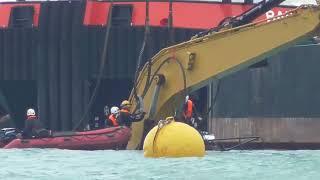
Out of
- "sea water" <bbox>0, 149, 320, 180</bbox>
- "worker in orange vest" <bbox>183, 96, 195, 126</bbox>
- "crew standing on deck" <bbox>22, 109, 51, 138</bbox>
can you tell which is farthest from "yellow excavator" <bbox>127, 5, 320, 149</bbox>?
"crew standing on deck" <bbox>22, 109, 51, 138</bbox>

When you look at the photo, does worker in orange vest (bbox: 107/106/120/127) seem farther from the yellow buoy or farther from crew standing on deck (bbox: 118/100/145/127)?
the yellow buoy

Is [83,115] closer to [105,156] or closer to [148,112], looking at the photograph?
[148,112]

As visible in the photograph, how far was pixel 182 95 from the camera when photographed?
16984mm

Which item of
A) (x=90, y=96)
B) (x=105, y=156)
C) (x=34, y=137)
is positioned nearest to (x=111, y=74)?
(x=90, y=96)

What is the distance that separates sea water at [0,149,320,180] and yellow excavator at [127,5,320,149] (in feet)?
4.29

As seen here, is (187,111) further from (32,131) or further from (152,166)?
(152,166)

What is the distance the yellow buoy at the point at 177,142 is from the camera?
14367 millimetres

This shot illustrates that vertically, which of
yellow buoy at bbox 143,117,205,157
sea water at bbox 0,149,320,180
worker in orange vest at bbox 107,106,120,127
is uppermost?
worker in orange vest at bbox 107,106,120,127

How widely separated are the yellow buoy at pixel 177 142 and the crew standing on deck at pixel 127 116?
7.81ft

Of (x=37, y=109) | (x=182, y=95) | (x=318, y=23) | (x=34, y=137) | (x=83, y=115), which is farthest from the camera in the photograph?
(x=37, y=109)

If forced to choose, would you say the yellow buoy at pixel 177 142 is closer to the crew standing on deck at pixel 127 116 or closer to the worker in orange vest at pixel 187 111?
the crew standing on deck at pixel 127 116

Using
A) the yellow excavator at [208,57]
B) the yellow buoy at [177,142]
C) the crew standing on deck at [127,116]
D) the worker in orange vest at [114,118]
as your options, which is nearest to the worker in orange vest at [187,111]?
the yellow excavator at [208,57]

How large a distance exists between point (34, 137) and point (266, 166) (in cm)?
676

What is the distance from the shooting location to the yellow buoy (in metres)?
14.4
